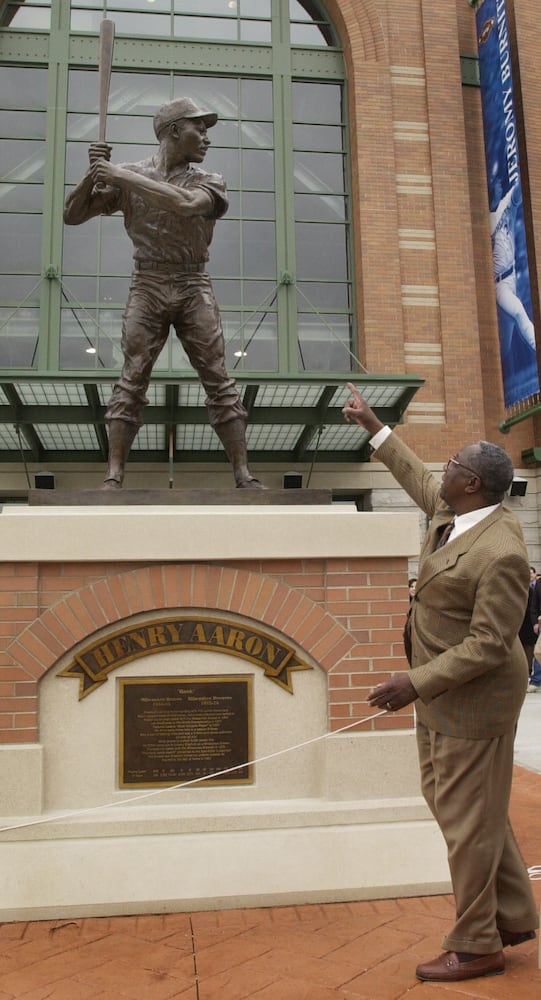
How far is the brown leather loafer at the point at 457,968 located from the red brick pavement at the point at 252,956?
28 millimetres

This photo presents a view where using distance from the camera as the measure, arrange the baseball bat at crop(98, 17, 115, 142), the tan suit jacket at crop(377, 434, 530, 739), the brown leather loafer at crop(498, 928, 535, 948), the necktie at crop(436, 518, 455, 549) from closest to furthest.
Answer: the tan suit jacket at crop(377, 434, 530, 739), the brown leather loafer at crop(498, 928, 535, 948), the necktie at crop(436, 518, 455, 549), the baseball bat at crop(98, 17, 115, 142)

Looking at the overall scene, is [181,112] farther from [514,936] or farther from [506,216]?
[506,216]

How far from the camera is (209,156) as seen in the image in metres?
15.4

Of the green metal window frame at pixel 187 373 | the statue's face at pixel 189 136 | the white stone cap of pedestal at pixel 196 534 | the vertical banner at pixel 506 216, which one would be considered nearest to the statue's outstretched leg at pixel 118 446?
the white stone cap of pedestal at pixel 196 534

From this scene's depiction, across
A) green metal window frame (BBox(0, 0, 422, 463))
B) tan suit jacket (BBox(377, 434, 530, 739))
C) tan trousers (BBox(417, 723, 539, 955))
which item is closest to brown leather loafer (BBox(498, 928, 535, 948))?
tan trousers (BBox(417, 723, 539, 955))

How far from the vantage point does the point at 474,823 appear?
285 centimetres

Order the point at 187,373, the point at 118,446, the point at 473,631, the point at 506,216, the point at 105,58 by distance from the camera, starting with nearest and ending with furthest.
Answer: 1. the point at 473,631
2. the point at 105,58
3. the point at 118,446
4. the point at 187,373
5. the point at 506,216

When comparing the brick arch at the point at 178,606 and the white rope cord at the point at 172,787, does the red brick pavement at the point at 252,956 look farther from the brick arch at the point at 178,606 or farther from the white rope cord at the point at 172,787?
the brick arch at the point at 178,606

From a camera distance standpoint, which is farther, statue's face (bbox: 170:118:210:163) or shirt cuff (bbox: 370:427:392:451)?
statue's face (bbox: 170:118:210:163)

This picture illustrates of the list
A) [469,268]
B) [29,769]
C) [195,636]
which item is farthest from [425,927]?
[469,268]

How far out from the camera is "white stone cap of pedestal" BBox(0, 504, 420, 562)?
395 centimetres

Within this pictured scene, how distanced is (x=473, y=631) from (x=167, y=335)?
2.77 m

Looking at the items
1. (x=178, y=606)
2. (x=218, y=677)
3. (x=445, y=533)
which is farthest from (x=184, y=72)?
(x=445, y=533)

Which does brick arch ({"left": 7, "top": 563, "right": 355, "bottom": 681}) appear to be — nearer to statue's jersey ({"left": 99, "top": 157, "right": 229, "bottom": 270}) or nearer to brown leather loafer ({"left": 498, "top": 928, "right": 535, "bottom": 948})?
brown leather loafer ({"left": 498, "top": 928, "right": 535, "bottom": 948})
